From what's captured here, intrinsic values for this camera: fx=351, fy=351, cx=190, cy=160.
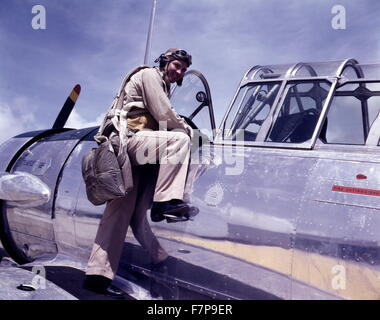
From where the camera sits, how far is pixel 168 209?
110 inches

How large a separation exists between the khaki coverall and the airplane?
0.14 meters

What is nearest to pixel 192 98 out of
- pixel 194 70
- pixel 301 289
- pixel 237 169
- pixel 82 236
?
pixel 194 70

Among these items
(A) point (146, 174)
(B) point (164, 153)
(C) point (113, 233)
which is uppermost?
A: (B) point (164, 153)

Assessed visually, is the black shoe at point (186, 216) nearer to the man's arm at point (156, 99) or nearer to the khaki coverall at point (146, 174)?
the khaki coverall at point (146, 174)

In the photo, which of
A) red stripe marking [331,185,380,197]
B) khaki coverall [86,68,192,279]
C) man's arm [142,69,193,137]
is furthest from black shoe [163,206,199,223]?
red stripe marking [331,185,380,197]

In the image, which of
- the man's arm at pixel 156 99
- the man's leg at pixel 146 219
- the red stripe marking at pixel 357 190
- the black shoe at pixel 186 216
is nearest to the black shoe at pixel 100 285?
the man's leg at pixel 146 219

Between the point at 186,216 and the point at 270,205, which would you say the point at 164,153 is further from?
the point at 270,205

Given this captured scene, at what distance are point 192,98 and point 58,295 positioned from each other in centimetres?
257

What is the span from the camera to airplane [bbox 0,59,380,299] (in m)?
2.13

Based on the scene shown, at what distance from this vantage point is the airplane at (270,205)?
6.99ft

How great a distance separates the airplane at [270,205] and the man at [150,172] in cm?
13

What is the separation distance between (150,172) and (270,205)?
1.22 meters

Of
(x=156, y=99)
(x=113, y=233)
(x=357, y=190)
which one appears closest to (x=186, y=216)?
(x=113, y=233)

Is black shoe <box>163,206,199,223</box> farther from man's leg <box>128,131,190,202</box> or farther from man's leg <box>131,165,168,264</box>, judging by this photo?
man's leg <box>131,165,168,264</box>
